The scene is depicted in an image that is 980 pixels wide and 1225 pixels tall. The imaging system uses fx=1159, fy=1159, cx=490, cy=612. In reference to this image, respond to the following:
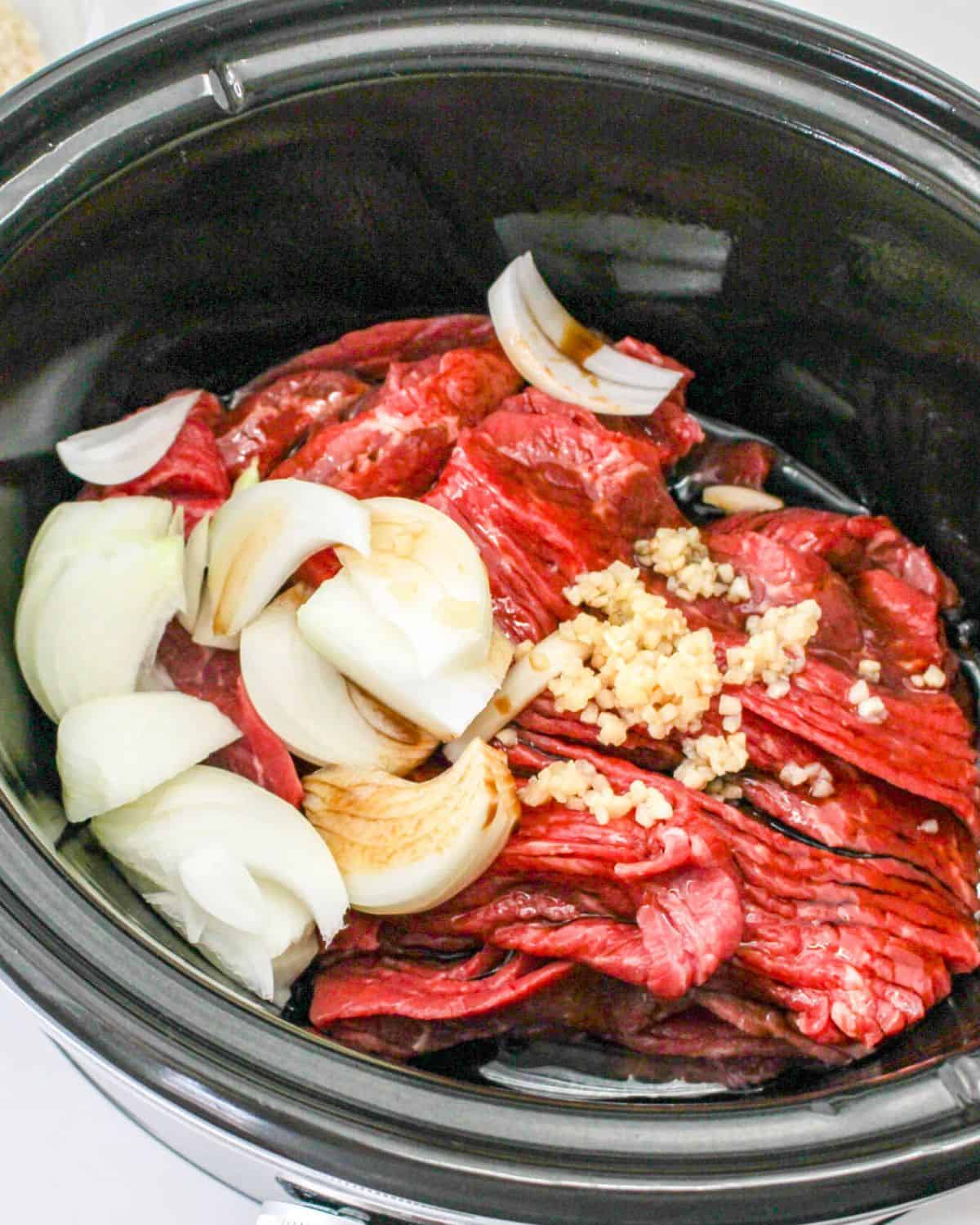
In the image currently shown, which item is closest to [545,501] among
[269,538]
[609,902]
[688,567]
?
[688,567]

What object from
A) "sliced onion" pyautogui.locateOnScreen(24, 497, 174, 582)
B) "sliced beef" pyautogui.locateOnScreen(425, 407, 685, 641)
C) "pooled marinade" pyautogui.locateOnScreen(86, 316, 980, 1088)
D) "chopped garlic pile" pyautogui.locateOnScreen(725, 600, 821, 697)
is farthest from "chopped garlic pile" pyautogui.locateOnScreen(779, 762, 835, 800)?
"sliced onion" pyautogui.locateOnScreen(24, 497, 174, 582)

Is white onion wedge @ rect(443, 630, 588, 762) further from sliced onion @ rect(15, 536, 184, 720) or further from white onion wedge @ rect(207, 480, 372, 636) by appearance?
sliced onion @ rect(15, 536, 184, 720)

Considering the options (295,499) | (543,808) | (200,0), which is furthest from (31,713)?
(200,0)

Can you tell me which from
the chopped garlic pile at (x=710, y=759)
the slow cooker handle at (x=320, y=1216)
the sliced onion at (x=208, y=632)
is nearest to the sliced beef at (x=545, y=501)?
the chopped garlic pile at (x=710, y=759)

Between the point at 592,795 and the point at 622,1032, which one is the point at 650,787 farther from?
the point at 622,1032

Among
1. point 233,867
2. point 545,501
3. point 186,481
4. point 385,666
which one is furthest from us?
point 186,481

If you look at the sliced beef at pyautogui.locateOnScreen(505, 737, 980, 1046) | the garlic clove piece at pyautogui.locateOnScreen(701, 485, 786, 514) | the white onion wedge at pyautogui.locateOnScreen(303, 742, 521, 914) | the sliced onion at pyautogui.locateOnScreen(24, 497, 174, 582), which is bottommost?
the sliced beef at pyautogui.locateOnScreen(505, 737, 980, 1046)

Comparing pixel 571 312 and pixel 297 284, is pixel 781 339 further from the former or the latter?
pixel 297 284
